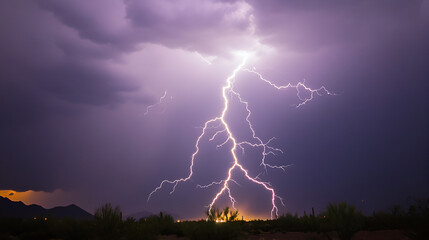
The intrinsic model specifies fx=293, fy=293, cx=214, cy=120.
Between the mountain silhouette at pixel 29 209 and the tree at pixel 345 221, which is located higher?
the mountain silhouette at pixel 29 209

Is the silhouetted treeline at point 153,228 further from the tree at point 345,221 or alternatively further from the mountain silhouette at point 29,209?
the mountain silhouette at point 29,209

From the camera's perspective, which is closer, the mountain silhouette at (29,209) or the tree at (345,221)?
the tree at (345,221)

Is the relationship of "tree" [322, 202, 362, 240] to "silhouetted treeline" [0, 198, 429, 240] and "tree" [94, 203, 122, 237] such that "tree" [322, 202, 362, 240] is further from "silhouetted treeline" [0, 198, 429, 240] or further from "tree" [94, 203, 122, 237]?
"tree" [94, 203, 122, 237]

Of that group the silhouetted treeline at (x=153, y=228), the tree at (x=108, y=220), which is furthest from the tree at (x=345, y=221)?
the tree at (x=108, y=220)

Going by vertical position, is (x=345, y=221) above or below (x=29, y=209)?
below

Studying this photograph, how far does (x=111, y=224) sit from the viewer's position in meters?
9.22

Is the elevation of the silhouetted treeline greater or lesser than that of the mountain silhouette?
lesser

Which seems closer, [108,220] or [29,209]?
[108,220]

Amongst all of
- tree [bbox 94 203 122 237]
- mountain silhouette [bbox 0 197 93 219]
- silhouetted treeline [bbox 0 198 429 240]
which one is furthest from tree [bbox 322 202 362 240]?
mountain silhouette [bbox 0 197 93 219]

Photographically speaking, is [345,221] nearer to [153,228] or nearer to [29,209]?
[153,228]

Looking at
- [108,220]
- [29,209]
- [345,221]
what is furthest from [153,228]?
[29,209]

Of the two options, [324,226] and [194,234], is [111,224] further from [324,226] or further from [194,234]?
[324,226]

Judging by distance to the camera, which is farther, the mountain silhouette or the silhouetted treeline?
the mountain silhouette

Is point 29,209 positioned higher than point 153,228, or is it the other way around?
point 29,209
